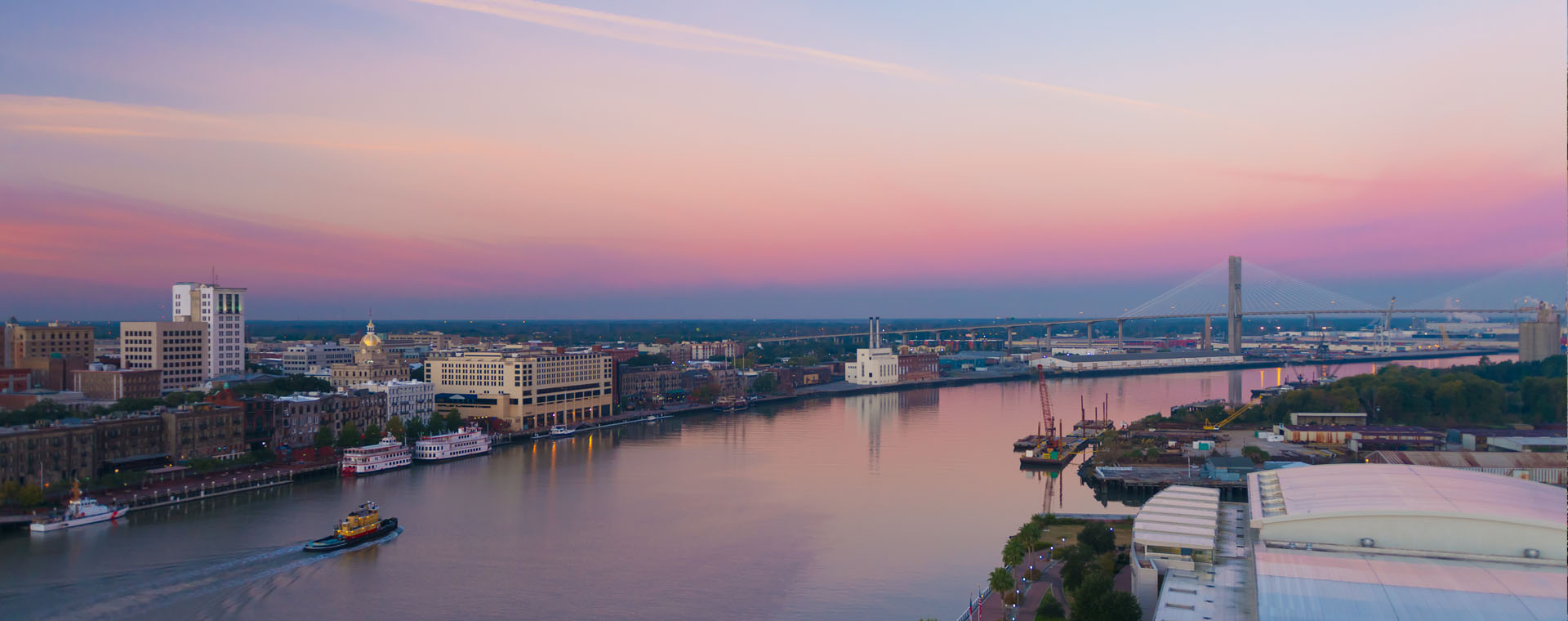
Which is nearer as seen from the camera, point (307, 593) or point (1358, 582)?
point (1358, 582)

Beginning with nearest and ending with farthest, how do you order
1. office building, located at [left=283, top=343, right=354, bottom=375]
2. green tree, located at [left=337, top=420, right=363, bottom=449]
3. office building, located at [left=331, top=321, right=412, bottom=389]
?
green tree, located at [left=337, top=420, right=363, bottom=449] → office building, located at [left=331, top=321, right=412, bottom=389] → office building, located at [left=283, top=343, right=354, bottom=375]

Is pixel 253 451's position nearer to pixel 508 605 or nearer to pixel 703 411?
pixel 508 605

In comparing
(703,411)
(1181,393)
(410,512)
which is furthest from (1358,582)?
(1181,393)

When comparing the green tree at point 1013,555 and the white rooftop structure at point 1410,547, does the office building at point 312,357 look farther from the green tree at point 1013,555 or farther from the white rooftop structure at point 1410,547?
the white rooftop structure at point 1410,547

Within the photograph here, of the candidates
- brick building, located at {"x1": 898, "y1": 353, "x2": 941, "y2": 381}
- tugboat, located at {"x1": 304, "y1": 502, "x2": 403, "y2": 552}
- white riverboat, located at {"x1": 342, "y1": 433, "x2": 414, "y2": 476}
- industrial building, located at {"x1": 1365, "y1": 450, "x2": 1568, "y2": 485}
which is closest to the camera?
tugboat, located at {"x1": 304, "y1": 502, "x2": 403, "y2": 552}

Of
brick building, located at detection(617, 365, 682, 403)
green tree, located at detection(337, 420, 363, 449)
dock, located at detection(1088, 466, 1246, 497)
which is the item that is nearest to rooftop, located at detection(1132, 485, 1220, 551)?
dock, located at detection(1088, 466, 1246, 497)

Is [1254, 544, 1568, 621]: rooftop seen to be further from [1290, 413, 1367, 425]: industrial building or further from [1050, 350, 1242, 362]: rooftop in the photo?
[1050, 350, 1242, 362]: rooftop

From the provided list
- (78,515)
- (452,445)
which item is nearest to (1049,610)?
(78,515)
